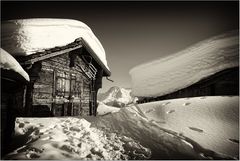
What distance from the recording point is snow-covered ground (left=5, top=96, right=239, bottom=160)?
4555mm

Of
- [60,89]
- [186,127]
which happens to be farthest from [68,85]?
[186,127]

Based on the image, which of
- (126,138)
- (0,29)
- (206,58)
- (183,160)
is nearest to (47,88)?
(0,29)

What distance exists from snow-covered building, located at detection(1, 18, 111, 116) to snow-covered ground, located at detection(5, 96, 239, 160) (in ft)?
7.87

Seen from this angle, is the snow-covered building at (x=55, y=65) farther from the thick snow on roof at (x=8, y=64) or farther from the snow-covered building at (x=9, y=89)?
the thick snow on roof at (x=8, y=64)

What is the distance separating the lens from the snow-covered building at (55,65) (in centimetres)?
834

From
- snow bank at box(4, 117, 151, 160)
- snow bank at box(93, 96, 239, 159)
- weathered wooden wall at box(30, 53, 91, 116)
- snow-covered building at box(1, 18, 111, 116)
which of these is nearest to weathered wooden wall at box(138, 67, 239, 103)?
snow bank at box(93, 96, 239, 159)

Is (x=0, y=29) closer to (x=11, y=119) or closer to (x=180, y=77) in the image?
(x=11, y=119)

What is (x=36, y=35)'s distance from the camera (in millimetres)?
9359

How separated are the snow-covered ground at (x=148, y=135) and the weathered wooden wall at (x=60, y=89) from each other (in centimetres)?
223

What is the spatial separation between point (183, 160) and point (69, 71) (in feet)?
25.7

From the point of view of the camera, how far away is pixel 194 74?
11.2 metres

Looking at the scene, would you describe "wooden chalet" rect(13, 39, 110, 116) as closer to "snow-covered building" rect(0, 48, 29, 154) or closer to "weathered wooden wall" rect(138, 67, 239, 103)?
"snow-covered building" rect(0, 48, 29, 154)

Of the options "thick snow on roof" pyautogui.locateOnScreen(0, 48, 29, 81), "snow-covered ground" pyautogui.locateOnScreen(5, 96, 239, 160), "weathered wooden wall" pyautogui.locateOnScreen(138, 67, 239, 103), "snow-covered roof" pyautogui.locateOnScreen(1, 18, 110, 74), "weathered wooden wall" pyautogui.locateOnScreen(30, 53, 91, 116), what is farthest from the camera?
"weathered wooden wall" pyautogui.locateOnScreen(138, 67, 239, 103)

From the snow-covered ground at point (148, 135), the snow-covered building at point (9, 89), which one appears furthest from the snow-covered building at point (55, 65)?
the snow-covered building at point (9, 89)
